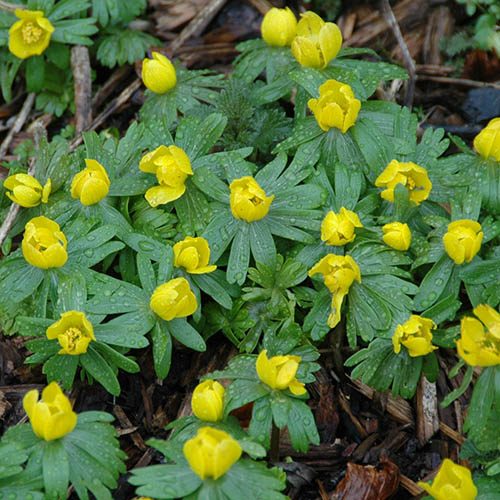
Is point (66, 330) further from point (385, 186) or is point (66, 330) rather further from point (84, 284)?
point (385, 186)

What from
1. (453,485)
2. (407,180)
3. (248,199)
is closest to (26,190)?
(248,199)

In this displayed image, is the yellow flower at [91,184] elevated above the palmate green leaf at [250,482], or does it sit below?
above

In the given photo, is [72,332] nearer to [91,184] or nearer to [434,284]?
[91,184]

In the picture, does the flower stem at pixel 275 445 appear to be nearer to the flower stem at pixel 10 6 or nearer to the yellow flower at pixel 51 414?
the yellow flower at pixel 51 414

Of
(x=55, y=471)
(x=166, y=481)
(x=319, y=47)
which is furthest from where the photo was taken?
(x=319, y=47)

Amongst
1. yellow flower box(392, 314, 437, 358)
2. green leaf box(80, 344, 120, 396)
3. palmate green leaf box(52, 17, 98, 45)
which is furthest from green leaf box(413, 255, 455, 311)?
palmate green leaf box(52, 17, 98, 45)

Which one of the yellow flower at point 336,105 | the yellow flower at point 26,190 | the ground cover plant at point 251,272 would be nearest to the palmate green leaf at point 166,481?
the ground cover plant at point 251,272

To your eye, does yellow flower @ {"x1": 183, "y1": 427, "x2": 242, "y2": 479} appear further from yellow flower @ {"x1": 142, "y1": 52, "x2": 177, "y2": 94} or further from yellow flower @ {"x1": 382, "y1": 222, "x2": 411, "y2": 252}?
yellow flower @ {"x1": 142, "y1": 52, "x2": 177, "y2": 94}
